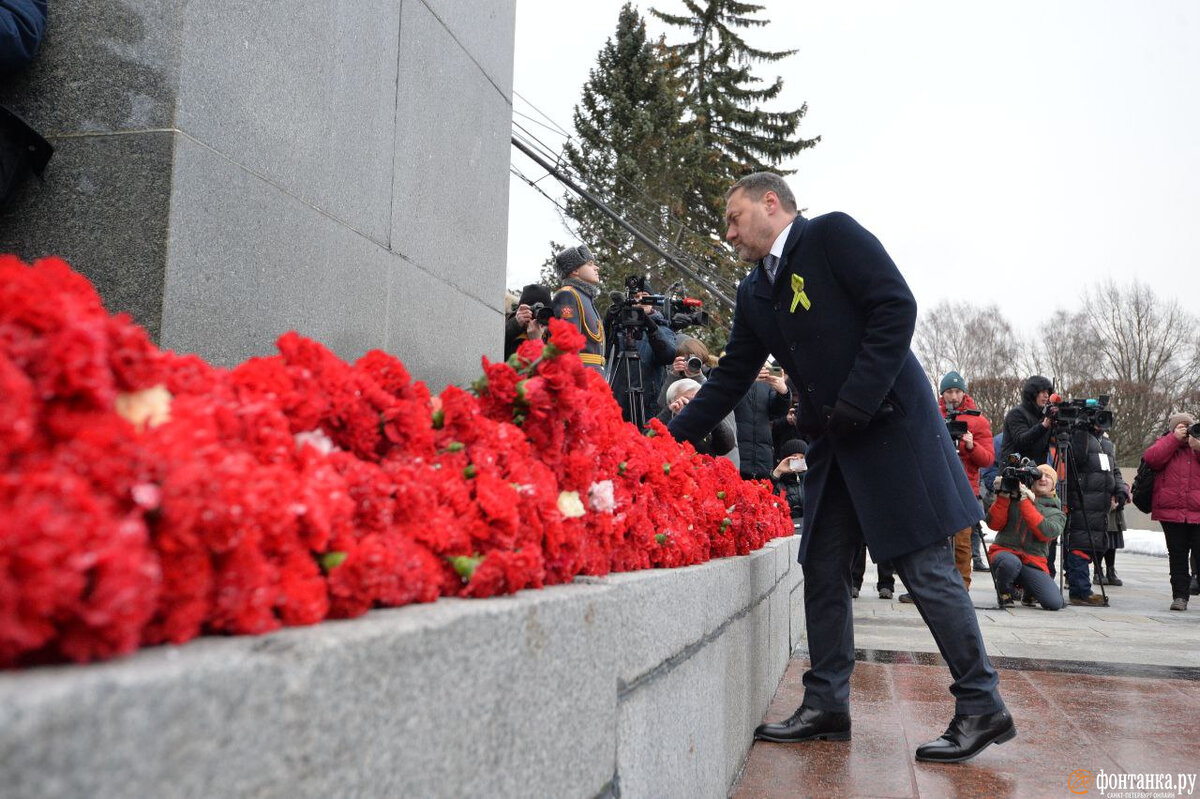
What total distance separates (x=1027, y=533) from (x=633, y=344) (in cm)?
454

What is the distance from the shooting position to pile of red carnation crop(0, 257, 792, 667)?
914mm

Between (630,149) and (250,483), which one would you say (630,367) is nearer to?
(250,483)

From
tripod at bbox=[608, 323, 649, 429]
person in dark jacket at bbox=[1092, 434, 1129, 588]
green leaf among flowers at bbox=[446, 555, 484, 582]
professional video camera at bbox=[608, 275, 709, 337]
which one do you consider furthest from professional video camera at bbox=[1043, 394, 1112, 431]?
green leaf among flowers at bbox=[446, 555, 484, 582]

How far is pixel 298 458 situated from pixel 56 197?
7.18ft

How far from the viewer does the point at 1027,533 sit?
954cm

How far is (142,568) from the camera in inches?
37.6

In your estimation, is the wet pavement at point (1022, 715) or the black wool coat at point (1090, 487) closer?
the wet pavement at point (1022, 715)

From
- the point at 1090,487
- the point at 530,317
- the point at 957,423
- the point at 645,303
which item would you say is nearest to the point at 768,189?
the point at 530,317

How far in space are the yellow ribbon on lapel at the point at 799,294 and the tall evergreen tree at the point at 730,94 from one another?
2990cm

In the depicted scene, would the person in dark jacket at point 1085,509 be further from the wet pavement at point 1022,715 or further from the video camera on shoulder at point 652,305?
the video camera on shoulder at point 652,305

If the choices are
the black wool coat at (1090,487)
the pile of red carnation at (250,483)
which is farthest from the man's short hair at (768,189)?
the black wool coat at (1090,487)

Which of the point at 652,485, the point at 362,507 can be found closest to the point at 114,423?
the point at 362,507

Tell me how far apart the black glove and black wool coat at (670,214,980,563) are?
0.07ft

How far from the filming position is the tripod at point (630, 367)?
756cm
